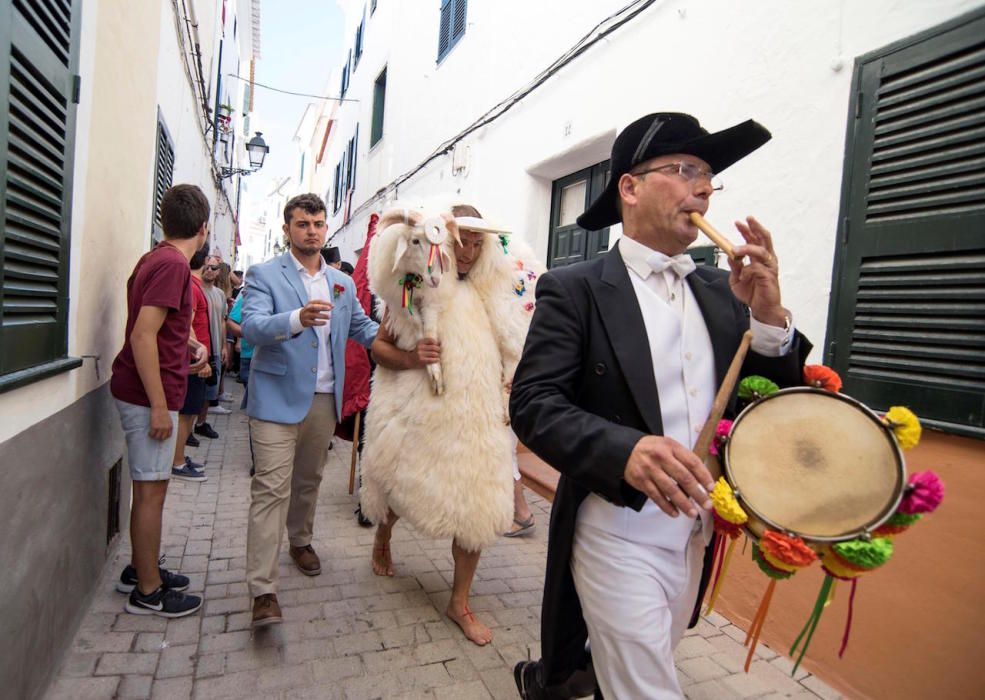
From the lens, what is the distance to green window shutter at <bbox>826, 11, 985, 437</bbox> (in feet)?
8.17

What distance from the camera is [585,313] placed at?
1801 millimetres

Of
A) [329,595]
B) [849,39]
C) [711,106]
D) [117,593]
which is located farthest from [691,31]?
[117,593]

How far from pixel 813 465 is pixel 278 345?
253 cm

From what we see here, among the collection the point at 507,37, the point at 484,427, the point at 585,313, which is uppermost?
the point at 507,37

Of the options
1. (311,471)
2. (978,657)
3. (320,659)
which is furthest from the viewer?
(311,471)

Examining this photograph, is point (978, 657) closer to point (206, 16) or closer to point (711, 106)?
point (711, 106)

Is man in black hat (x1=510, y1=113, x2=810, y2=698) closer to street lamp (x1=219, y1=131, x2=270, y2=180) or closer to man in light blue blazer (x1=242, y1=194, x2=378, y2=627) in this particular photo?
man in light blue blazer (x1=242, y1=194, x2=378, y2=627)

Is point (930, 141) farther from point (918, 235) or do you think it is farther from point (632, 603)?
point (632, 603)

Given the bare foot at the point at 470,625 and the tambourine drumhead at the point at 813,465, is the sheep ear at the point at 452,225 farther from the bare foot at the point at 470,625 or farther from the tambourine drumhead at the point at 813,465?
the bare foot at the point at 470,625

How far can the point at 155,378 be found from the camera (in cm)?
283

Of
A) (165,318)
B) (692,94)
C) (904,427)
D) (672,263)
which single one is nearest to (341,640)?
(165,318)

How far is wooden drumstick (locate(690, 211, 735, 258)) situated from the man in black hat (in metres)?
0.03

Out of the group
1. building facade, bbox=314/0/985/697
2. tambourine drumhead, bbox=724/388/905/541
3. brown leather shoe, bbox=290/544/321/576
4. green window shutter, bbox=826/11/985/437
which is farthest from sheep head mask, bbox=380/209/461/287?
green window shutter, bbox=826/11/985/437

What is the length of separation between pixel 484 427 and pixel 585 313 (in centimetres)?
136
